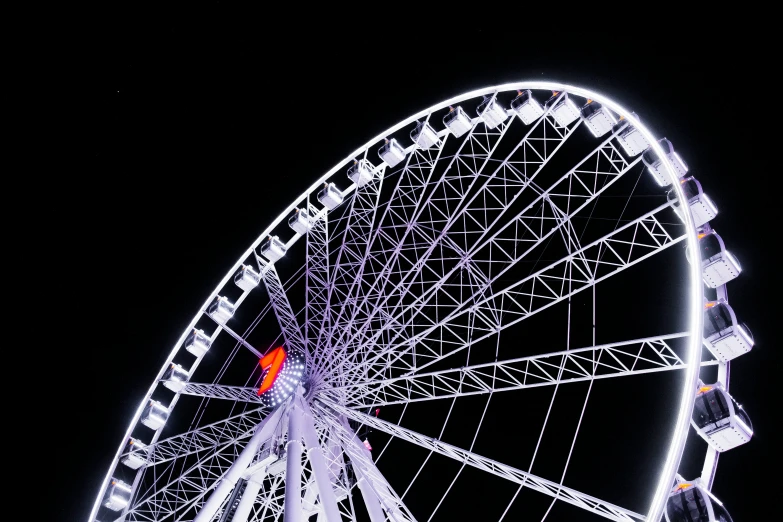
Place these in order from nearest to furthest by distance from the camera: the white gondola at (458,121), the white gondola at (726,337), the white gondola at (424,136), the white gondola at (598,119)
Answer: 1. the white gondola at (726,337)
2. the white gondola at (598,119)
3. the white gondola at (458,121)
4. the white gondola at (424,136)

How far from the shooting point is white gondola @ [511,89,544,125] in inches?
582

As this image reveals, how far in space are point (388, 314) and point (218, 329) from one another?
591 cm

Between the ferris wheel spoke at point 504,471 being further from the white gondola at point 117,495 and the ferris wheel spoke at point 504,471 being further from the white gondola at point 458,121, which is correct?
the white gondola at point 458,121

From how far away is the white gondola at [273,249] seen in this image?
17.5 m

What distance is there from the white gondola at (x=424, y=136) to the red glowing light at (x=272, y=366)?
621cm

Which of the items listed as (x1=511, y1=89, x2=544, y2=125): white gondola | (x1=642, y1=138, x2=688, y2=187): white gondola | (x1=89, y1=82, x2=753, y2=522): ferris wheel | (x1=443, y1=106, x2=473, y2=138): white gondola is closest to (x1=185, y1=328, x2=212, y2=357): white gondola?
(x1=89, y1=82, x2=753, y2=522): ferris wheel

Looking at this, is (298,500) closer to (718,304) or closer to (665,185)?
(718,304)

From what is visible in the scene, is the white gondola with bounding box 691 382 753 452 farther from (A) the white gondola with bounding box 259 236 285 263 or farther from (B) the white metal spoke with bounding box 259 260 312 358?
(A) the white gondola with bounding box 259 236 285 263

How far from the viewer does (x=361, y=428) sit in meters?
14.5

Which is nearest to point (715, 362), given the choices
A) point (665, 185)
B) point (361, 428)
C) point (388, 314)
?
point (665, 185)

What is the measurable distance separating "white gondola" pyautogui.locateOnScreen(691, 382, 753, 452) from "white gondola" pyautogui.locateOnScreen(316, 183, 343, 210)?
10.6 meters

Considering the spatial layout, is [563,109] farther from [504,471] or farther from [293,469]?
[293,469]

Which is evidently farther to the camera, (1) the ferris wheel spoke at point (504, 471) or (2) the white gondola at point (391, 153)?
(2) the white gondola at point (391, 153)

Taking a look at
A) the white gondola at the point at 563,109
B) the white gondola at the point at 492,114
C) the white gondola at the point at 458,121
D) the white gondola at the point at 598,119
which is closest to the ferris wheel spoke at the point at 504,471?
the white gondola at the point at 598,119
